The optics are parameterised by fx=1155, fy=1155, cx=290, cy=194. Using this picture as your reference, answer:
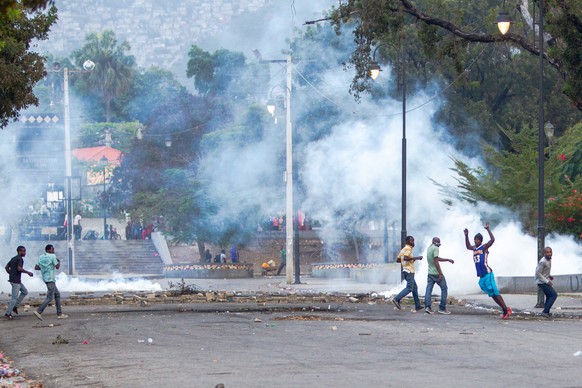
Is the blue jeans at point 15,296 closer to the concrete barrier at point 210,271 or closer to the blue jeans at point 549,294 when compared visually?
the blue jeans at point 549,294

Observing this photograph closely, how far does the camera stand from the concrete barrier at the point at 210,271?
53594 mm

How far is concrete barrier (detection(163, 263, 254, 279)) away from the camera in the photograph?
176 ft

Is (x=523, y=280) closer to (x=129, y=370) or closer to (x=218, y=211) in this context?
(x=129, y=370)

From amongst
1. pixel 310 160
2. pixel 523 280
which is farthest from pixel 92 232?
pixel 523 280

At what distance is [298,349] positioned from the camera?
A: 15.8m

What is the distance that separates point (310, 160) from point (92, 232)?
28330mm

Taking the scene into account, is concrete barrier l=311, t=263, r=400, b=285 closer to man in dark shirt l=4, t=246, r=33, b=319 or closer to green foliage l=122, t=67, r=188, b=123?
man in dark shirt l=4, t=246, r=33, b=319

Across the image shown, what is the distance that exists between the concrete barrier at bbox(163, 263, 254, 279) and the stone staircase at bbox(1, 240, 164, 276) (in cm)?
777

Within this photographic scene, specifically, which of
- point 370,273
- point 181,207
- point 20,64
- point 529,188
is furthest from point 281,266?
point 20,64

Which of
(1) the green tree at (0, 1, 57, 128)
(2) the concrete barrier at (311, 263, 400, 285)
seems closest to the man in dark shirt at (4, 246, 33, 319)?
(1) the green tree at (0, 1, 57, 128)

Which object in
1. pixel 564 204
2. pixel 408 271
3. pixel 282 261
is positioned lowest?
pixel 282 261

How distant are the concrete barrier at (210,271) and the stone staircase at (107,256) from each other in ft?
25.5

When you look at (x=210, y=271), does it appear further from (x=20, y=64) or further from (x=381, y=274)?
(x=20, y=64)

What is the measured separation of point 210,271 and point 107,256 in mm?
15482
